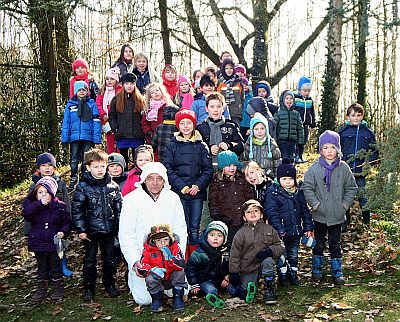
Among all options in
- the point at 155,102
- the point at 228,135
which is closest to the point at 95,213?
the point at 228,135

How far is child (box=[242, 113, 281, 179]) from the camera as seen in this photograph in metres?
7.74

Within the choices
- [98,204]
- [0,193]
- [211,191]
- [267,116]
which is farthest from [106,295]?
[0,193]

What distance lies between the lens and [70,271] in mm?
7922

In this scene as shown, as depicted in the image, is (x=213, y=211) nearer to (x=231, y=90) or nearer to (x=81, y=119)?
(x=81, y=119)

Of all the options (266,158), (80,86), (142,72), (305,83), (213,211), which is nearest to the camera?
(213,211)

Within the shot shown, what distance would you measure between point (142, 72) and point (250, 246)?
4.60 metres

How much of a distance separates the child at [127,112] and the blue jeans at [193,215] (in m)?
2.11

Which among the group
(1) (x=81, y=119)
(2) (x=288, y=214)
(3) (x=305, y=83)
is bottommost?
(2) (x=288, y=214)

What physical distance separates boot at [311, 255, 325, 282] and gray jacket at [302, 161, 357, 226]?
0.49 metres

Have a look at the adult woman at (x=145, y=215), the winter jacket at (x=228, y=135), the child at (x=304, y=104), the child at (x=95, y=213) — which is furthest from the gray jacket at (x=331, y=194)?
the child at (x=304, y=104)

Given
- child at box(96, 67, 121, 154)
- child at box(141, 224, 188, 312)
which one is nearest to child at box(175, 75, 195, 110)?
child at box(96, 67, 121, 154)

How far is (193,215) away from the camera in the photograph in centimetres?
733

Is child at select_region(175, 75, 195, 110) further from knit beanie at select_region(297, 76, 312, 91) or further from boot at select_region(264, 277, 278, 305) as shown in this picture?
boot at select_region(264, 277, 278, 305)

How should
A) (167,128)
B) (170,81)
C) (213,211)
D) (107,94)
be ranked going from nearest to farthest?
1. (213,211)
2. (167,128)
3. (107,94)
4. (170,81)
